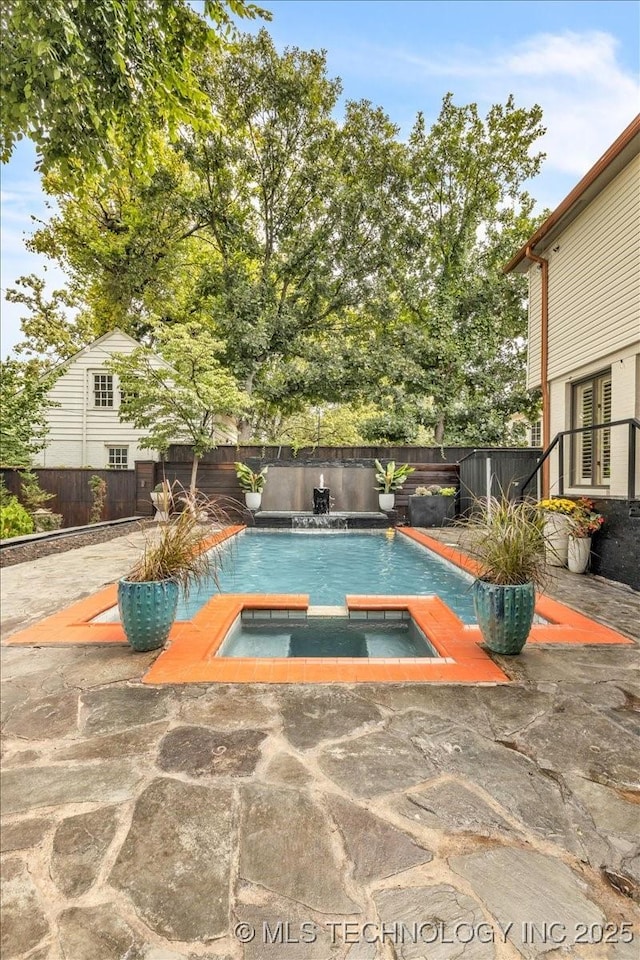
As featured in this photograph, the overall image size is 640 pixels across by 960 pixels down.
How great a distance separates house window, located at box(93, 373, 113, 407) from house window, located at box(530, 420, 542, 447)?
13.2 m

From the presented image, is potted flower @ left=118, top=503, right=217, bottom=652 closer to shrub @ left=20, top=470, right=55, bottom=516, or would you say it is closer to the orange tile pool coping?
the orange tile pool coping

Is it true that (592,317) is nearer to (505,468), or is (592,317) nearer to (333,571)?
(505,468)

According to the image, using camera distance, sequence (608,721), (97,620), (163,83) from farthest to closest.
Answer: (163,83) → (97,620) → (608,721)

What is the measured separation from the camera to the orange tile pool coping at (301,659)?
244 centimetres

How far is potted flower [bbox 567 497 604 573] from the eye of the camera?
5.06 metres

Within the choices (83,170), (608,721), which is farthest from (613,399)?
(83,170)

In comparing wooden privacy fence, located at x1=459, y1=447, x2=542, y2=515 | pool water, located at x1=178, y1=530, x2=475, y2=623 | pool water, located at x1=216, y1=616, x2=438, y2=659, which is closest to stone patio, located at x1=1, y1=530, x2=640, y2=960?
pool water, located at x1=216, y1=616, x2=438, y2=659

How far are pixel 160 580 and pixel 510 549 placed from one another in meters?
2.14

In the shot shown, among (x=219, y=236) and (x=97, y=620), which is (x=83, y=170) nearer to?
(x=97, y=620)

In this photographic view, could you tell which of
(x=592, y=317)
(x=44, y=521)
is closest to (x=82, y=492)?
(x=44, y=521)

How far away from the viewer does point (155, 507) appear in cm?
1015

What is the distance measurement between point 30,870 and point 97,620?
7.74ft

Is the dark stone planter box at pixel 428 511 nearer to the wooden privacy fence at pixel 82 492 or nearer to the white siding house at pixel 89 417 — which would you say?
the wooden privacy fence at pixel 82 492

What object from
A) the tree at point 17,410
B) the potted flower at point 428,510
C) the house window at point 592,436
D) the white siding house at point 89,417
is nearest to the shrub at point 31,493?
the tree at point 17,410
